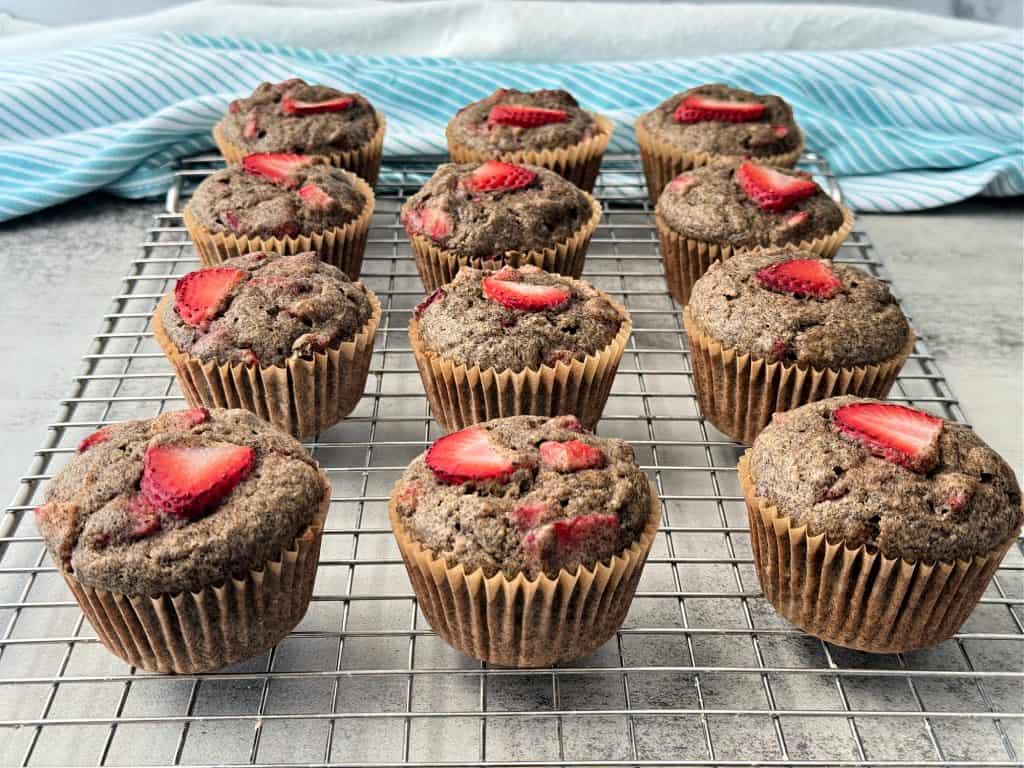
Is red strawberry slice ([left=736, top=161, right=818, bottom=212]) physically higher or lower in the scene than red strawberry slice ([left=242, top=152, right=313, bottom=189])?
higher

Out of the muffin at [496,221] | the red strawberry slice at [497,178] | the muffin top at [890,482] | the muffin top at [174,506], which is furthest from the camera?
the red strawberry slice at [497,178]

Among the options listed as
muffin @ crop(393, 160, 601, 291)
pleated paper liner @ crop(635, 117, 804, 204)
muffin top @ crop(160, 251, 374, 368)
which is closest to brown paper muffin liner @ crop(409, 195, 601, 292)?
muffin @ crop(393, 160, 601, 291)

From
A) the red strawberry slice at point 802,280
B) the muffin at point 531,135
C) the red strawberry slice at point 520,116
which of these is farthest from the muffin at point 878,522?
the red strawberry slice at point 520,116

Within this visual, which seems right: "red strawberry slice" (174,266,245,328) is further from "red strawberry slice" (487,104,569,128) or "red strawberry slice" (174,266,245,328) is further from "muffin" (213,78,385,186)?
"red strawberry slice" (487,104,569,128)

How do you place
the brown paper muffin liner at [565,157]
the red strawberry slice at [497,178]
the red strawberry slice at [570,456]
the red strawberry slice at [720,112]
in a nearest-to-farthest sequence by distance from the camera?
the red strawberry slice at [570,456], the red strawberry slice at [497,178], the brown paper muffin liner at [565,157], the red strawberry slice at [720,112]

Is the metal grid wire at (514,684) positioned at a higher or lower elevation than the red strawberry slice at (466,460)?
lower

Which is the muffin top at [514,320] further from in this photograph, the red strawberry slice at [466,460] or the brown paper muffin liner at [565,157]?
the brown paper muffin liner at [565,157]

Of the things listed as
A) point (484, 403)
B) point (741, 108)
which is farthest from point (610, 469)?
point (741, 108)

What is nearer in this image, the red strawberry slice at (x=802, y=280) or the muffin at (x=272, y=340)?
the muffin at (x=272, y=340)
